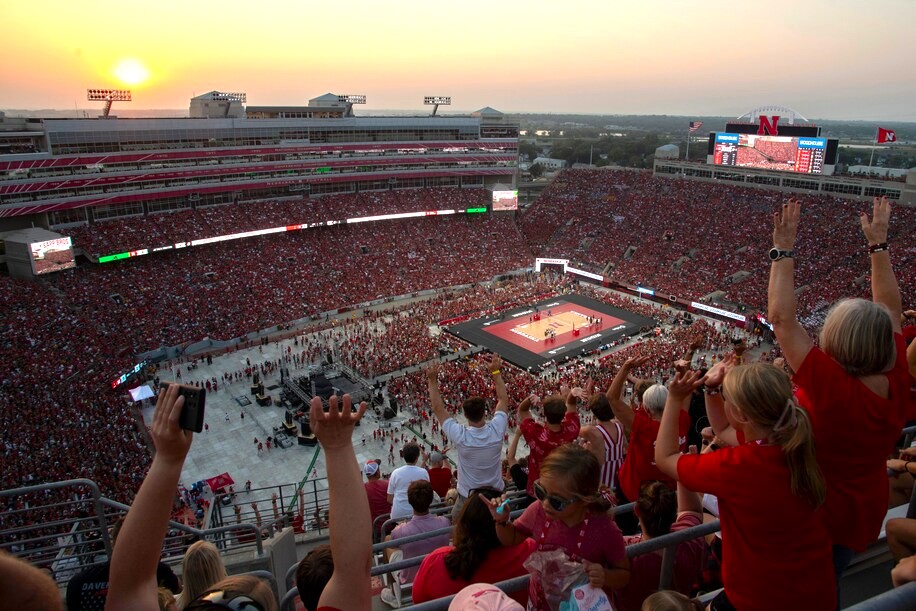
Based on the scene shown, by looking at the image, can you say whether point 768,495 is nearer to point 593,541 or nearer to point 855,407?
point 855,407

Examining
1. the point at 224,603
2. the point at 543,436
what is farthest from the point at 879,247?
the point at 224,603

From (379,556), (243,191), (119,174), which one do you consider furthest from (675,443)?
(243,191)

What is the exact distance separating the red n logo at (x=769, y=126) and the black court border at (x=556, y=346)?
20611 mm

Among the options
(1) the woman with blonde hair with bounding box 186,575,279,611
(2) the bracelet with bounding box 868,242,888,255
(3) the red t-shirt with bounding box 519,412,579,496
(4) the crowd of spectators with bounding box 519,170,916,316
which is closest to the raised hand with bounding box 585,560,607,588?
(1) the woman with blonde hair with bounding box 186,575,279,611

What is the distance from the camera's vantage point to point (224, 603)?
2402mm

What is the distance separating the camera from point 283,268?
37.4m

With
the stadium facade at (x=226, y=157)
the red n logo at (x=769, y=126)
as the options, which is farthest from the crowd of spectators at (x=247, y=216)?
the red n logo at (x=769, y=126)

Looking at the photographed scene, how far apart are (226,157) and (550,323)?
2552 cm

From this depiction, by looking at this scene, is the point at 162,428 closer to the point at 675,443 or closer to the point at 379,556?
the point at 675,443

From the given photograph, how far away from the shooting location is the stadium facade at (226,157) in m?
32.2

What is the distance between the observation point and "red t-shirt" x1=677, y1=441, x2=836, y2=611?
8.13 feet

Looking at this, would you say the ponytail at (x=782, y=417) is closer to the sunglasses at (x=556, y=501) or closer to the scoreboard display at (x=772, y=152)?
the sunglasses at (x=556, y=501)

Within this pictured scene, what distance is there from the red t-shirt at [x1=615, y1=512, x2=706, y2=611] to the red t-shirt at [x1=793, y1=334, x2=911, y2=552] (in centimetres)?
91

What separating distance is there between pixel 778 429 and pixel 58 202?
38.9 metres
